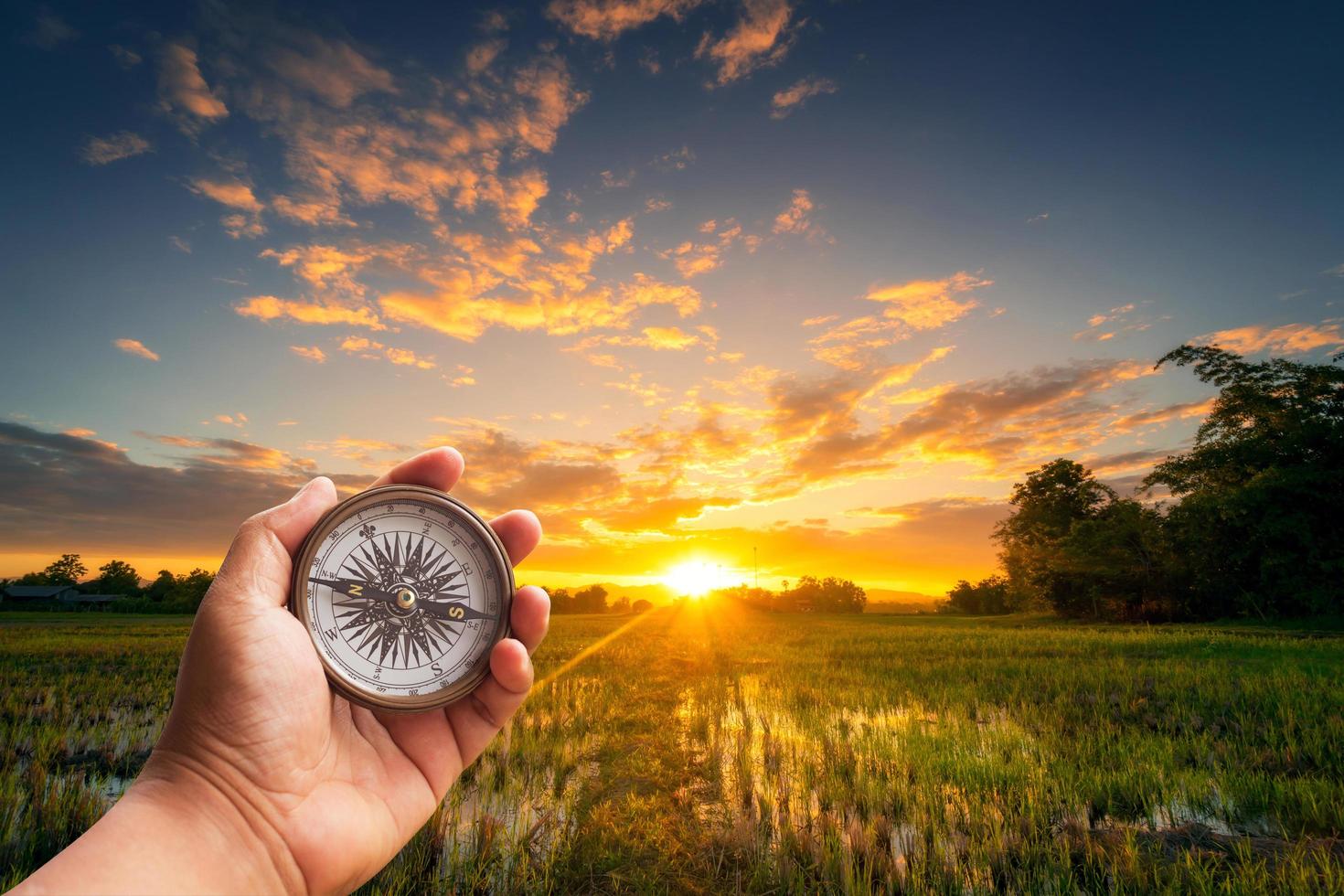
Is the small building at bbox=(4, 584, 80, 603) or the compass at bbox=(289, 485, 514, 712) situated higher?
the compass at bbox=(289, 485, 514, 712)

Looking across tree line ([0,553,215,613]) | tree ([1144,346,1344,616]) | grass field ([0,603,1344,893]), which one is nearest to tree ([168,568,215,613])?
tree line ([0,553,215,613])

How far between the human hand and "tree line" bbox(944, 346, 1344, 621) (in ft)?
145

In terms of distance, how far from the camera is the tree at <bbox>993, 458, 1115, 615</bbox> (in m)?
49.2

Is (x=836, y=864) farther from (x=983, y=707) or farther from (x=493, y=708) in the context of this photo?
(x=983, y=707)

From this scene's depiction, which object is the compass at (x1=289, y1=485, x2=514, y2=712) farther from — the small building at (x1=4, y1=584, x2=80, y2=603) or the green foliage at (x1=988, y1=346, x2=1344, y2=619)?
the small building at (x1=4, y1=584, x2=80, y2=603)

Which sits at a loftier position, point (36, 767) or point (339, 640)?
point (339, 640)

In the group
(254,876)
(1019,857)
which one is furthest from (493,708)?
(1019,857)

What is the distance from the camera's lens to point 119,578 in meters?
93.6

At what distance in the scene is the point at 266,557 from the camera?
277 centimetres

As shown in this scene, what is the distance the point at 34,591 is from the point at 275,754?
12458 centimetres

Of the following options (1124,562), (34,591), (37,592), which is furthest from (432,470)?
(34,591)

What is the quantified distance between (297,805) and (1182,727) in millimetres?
9620

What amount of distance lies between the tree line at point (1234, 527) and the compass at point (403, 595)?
43929 mm

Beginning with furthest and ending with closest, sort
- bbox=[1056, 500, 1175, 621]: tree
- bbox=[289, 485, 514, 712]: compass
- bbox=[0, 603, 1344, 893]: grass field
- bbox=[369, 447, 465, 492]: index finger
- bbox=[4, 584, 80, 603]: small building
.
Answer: bbox=[4, 584, 80, 603]: small building, bbox=[1056, 500, 1175, 621]: tree, bbox=[0, 603, 1344, 893]: grass field, bbox=[369, 447, 465, 492]: index finger, bbox=[289, 485, 514, 712]: compass
